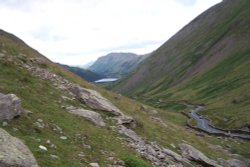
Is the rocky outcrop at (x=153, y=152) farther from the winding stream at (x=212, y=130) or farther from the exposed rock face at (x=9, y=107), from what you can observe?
the winding stream at (x=212, y=130)

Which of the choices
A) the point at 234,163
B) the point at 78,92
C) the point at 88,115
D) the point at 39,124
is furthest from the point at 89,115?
the point at 234,163

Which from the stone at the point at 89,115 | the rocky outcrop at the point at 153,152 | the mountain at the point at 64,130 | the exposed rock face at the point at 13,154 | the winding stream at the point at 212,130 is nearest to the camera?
the exposed rock face at the point at 13,154

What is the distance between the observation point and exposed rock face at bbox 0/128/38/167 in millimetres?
17766

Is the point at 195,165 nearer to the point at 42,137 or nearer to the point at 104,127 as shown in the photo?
the point at 104,127

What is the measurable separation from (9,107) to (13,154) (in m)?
7.60

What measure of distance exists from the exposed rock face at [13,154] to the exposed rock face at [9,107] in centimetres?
509

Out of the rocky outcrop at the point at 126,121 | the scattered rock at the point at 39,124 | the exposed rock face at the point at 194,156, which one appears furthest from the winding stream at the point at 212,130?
the scattered rock at the point at 39,124

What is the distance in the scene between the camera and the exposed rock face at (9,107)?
989 inches

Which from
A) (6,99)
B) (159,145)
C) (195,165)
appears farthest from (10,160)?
(195,165)

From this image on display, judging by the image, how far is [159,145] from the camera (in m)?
38.2

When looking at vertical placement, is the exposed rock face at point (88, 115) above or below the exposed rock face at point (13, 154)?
above

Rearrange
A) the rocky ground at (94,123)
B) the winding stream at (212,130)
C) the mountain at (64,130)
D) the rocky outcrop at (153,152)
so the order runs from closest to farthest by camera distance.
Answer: the rocky ground at (94,123)
the mountain at (64,130)
the rocky outcrop at (153,152)
the winding stream at (212,130)

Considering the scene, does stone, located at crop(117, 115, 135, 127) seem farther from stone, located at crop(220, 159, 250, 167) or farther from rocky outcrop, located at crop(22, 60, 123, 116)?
stone, located at crop(220, 159, 250, 167)

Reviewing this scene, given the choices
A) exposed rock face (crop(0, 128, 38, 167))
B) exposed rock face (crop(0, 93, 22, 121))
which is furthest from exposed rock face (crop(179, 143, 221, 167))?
exposed rock face (crop(0, 128, 38, 167))
